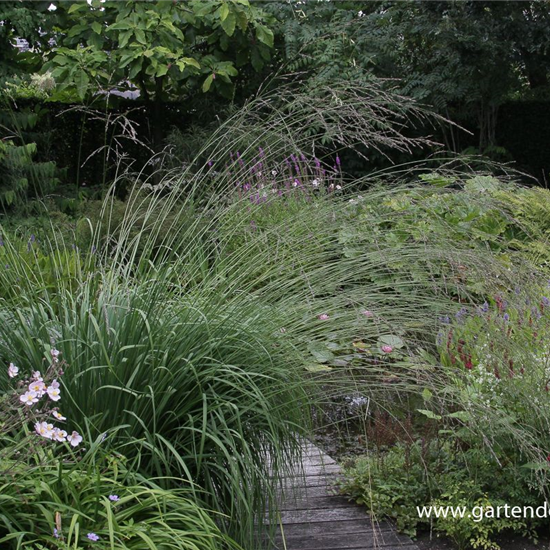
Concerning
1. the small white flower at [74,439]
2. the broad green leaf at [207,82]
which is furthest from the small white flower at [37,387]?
the broad green leaf at [207,82]

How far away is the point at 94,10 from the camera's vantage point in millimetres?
8656

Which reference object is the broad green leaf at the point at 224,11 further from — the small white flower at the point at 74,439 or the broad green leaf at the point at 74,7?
Result: the small white flower at the point at 74,439

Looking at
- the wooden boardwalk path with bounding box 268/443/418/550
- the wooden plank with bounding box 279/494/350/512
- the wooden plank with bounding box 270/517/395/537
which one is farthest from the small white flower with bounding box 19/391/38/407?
the wooden plank with bounding box 279/494/350/512

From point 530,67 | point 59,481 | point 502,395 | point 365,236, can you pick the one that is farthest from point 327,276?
point 530,67

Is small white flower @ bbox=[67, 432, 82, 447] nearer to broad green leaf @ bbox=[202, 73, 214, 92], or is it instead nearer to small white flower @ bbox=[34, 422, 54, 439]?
small white flower @ bbox=[34, 422, 54, 439]

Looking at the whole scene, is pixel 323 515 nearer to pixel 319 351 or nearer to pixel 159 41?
pixel 319 351

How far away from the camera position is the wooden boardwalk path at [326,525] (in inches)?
103

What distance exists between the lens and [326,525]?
109 inches

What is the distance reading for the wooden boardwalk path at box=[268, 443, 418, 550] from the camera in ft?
8.57

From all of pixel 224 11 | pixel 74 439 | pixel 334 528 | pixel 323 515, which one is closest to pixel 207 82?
pixel 224 11

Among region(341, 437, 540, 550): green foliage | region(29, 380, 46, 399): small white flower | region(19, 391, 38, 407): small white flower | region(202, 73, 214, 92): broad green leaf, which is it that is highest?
region(202, 73, 214, 92): broad green leaf

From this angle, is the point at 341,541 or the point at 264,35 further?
the point at 264,35

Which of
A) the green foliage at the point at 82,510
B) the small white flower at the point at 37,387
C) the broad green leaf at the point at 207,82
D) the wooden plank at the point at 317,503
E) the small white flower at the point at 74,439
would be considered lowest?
the wooden plank at the point at 317,503

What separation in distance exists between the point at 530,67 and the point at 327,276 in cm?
848
